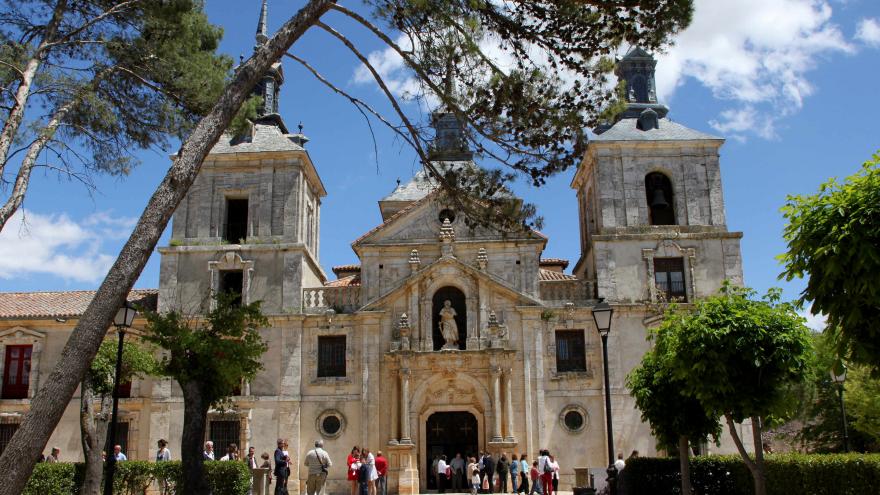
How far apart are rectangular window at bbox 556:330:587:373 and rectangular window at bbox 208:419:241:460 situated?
10331 mm

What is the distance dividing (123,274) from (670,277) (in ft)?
66.1

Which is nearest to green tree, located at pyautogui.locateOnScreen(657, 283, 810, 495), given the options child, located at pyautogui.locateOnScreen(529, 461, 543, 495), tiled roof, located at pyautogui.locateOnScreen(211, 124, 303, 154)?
child, located at pyautogui.locateOnScreen(529, 461, 543, 495)

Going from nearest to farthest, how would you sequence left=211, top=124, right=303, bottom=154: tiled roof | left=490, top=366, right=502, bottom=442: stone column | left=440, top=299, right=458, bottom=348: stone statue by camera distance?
1. left=490, top=366, right=502, bottom=442: stone column
2. left=440, top=299, right=458, bottom=348: stone statue
3. left=211, top=124, right=303, bottom=154: tiled roof

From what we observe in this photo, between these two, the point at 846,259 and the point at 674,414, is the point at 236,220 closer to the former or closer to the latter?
the point at 674,414

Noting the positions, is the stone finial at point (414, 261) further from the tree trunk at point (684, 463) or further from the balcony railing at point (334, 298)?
the tree trunk at point (684, 463)

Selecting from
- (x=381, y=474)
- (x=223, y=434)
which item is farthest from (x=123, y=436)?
(x=381, y=474)

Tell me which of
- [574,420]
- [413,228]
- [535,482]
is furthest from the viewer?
[413,228]

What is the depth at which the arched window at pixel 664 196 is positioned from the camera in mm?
27938

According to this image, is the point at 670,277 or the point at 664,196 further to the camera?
the point at 664,196

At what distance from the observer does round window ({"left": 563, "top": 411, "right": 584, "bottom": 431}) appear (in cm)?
2567

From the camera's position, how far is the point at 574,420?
1014 inches

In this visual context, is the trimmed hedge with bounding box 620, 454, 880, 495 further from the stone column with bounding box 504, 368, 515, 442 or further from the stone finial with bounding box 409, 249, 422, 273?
the stone finial with bounding box 409, 249, 422, 273

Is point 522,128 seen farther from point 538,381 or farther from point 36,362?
point 36,362

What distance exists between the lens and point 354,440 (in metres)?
25.7
